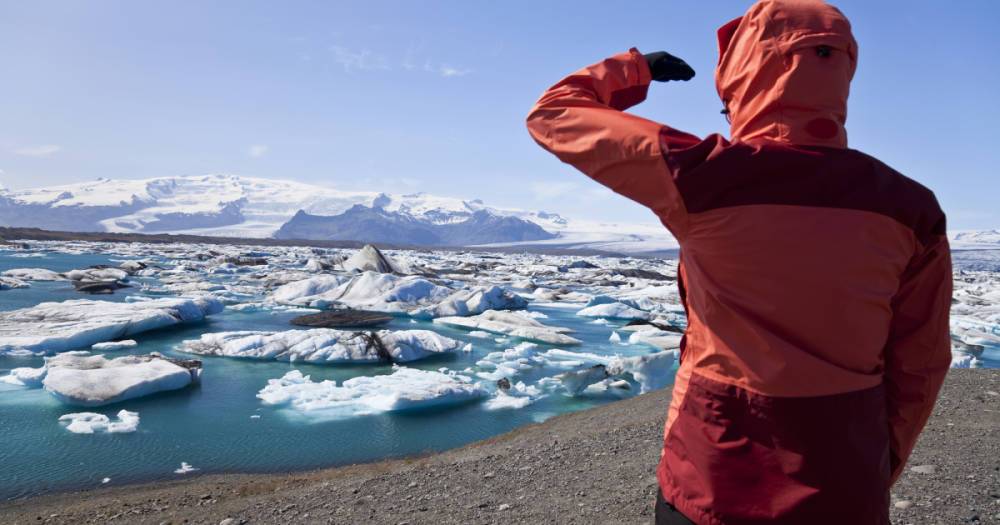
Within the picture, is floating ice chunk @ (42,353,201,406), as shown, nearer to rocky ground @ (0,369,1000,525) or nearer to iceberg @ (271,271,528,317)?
rocky ground @ (0,369,1000,525)

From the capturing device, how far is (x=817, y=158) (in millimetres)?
1070

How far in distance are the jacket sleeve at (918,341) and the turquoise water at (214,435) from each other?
6.42 m

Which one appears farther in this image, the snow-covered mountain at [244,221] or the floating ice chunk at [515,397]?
the snow-covered mountain at [244,221]

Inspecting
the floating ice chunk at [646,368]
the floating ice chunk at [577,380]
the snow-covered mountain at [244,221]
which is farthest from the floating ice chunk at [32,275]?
the snow-covered mountain at [244,221]

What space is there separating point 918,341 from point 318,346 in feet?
37.6

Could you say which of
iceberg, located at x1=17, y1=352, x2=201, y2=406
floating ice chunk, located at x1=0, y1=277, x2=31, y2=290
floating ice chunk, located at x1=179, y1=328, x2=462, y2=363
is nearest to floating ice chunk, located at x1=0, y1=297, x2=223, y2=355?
iceberg, located at x1=17, y1=352, x2=201, y2=406

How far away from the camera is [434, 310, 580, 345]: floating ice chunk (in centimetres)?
1465

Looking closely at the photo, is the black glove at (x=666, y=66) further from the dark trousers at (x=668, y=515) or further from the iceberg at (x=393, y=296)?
the iceberg at (x=393, y=296)

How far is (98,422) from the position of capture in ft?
24.7

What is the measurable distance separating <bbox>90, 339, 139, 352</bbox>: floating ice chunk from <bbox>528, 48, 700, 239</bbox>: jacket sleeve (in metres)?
12.9

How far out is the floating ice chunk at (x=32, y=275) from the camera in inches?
854

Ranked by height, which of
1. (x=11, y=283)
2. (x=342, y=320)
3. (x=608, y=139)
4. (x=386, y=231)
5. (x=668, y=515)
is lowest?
(x=342, y=320)

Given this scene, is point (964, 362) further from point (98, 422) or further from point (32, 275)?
point (32, 275)

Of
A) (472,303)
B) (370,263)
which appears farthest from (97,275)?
(472,303)
